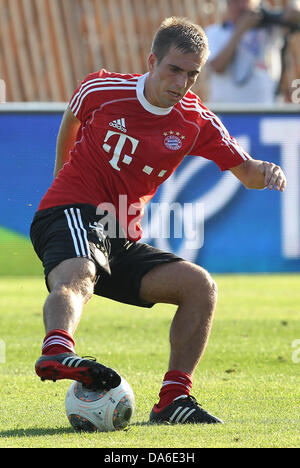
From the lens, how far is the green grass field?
14.9ft

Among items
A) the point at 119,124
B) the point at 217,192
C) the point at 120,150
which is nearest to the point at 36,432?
the point at 120,150

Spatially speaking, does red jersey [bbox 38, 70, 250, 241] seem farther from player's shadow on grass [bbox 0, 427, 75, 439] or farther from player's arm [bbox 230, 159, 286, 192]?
player's shadow on grass [bbox 0, 427, 75, 439]

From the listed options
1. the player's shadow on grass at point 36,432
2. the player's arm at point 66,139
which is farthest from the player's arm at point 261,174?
the player's shadow on grass at point 36,432

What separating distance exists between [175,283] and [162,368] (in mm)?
1697

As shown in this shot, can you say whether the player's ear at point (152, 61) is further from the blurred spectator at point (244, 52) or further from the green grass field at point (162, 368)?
the blurred spectator at point (244, 52)

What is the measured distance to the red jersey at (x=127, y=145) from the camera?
5.18 meters

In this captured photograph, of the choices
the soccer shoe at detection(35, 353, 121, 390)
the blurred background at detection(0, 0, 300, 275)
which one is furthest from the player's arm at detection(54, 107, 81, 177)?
the blurred background at detection(0, 0, 300, 275)

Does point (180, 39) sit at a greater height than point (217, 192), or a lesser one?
greater

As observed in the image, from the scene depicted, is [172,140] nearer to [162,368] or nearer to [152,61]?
[152,61]

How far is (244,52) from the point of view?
38.1ft

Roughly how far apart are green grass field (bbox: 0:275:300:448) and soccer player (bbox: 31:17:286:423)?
0.39m

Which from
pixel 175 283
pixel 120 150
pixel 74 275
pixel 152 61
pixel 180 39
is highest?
pixel 180 39
